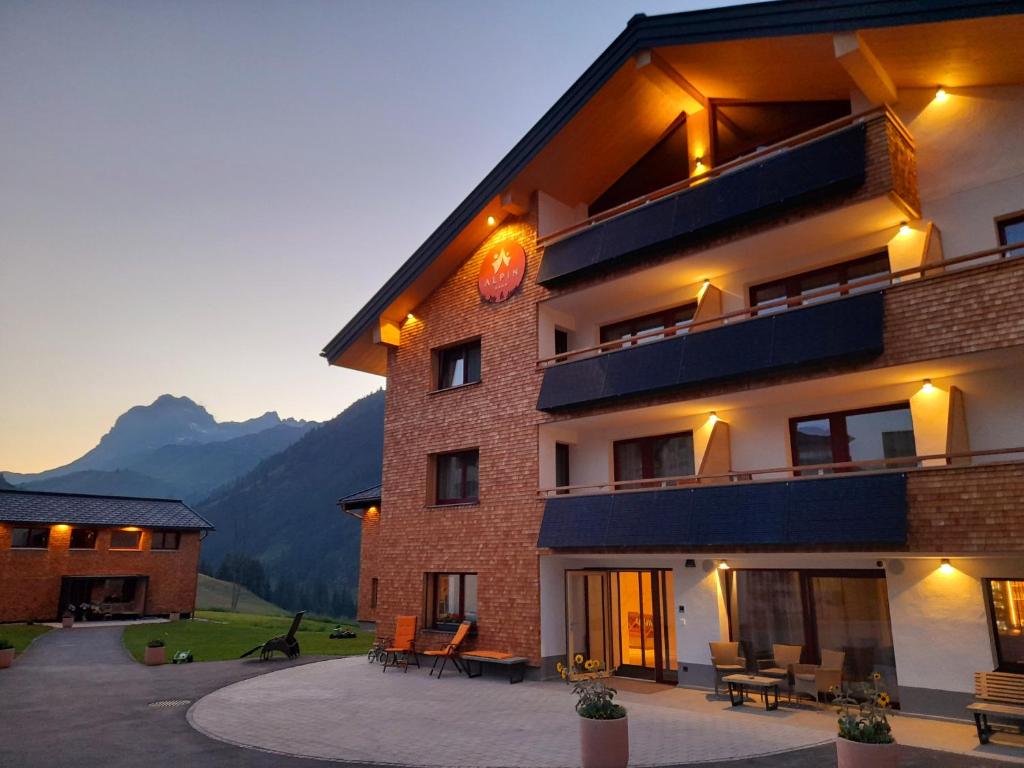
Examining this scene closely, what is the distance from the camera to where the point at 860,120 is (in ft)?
45.2

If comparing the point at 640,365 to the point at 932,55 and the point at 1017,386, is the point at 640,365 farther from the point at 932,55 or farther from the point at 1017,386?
the point at 932,55

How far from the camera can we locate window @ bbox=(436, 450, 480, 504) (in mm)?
19394

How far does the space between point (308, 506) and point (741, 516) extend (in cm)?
11669

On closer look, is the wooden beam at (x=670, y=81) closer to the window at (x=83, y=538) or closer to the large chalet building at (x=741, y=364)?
the large chalet building at (x=741, y=364)

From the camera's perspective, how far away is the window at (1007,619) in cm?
1120

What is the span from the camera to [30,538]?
115 ft

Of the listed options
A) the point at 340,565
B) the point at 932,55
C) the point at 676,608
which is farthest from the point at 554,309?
the point at 340,565

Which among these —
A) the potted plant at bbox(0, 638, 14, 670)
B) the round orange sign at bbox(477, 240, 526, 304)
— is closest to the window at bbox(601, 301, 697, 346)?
the round orange sign at bbox(477, 240, 526, 304)

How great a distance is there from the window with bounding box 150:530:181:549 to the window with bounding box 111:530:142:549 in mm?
811

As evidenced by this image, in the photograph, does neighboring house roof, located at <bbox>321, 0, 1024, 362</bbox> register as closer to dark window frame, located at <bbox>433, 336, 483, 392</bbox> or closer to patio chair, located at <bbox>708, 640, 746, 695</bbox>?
dark window frame, located at <bbox>433, 336, 483, 392</bbox>

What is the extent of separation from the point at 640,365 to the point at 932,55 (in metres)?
8.07

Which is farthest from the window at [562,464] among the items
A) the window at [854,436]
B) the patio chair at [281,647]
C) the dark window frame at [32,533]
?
the dark window frame at [32,533]

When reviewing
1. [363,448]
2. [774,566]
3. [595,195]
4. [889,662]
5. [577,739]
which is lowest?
[577,739]

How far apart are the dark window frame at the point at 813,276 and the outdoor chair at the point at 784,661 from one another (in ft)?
22.3
